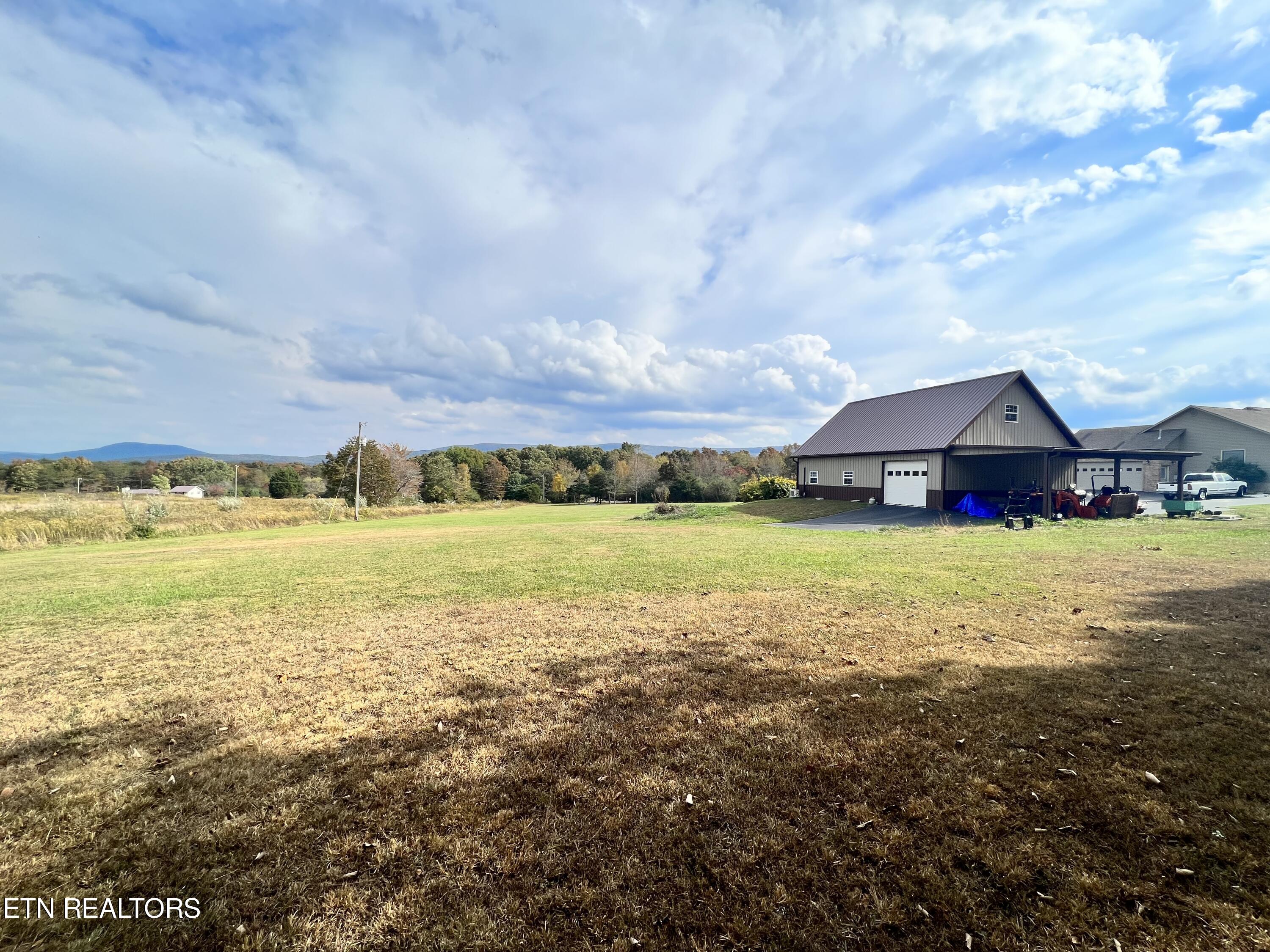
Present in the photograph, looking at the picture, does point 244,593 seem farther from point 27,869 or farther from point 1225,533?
point 1225,533

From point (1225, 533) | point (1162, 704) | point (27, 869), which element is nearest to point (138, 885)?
point (27, 869)

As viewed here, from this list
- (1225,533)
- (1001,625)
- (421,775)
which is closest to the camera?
(421,775)

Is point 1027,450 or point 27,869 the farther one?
point 1027,450

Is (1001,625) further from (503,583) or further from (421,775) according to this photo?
(503,583)

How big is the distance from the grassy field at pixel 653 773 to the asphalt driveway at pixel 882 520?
464 inches

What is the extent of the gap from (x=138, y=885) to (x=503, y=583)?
7.22 meters

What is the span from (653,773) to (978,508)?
2338 centimetres

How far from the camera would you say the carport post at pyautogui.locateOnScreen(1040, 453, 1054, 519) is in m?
20.3

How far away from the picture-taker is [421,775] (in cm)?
350

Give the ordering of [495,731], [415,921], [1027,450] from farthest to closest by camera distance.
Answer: [1027,450] < [495,731] < [415,921]

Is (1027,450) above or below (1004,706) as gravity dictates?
above

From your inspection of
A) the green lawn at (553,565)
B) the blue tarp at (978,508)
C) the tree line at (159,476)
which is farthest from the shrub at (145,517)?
the tree line at (159,476)

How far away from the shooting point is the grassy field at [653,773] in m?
2.39

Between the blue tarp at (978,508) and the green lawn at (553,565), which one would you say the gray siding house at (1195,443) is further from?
the green lawn at (553,565)
